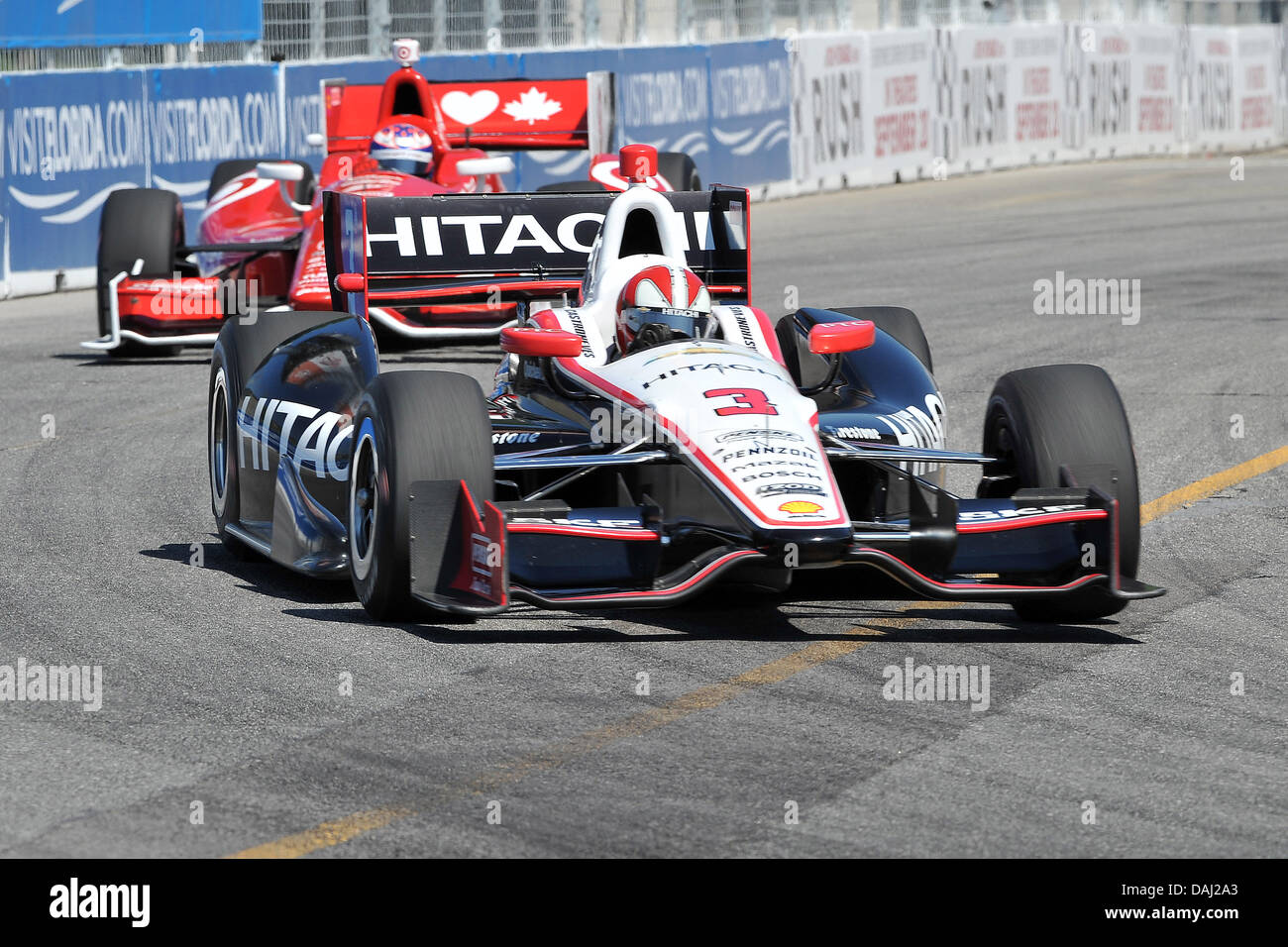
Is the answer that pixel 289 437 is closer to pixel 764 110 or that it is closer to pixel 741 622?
pixel 741 622

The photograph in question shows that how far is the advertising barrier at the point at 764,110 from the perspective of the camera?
727 inches

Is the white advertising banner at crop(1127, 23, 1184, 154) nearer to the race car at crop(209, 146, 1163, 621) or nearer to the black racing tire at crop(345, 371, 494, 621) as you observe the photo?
the race car at crop(209, 146, 1163, 621)

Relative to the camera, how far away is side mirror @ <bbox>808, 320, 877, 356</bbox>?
7340 mm

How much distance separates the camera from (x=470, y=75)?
77.0 ft

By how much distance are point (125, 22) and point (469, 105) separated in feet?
13.2

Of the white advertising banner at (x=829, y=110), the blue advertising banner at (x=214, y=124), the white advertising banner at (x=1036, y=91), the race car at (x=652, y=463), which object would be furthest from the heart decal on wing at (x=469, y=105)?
the white advertising banner at (x=1036, y=91)

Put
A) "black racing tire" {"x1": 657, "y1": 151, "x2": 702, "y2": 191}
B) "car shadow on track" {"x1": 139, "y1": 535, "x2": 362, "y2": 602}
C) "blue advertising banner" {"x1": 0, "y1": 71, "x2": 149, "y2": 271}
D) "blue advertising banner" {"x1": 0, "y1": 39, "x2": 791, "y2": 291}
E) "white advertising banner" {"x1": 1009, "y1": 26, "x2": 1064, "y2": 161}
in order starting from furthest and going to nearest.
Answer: "white advertising banner" {"x1": 1009, "y1": 26, "x2": 1064, "y2": 161}
"blue advertising banner" {"x1": 0, "y1": 39, "x2": 791, "y2": 291}
"blue advertising banner" {"x1": 0, "y1": 71, "x2": 149, "y2": 271}
"black racing tire" {"x1": 657, "y1": 151, "x2": 702, "y2": 191}
"car shadow on track" {"x1": 139, "y1": 535, "x2": 362, "y2": 602}

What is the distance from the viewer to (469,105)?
17422 millimetres

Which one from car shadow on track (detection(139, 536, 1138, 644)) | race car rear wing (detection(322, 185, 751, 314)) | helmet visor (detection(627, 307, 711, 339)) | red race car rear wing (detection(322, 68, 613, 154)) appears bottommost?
car shadow on track (detection(139, 536, 1138, 644))

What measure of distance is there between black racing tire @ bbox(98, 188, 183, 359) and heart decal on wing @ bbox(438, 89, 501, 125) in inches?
145

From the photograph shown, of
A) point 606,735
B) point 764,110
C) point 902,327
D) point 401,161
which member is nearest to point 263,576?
point 606,735

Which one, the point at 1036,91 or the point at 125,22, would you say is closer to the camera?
the point at 125,22

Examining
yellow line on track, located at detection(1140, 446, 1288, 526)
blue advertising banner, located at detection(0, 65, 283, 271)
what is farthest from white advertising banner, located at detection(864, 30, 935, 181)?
yellow line on track, located at detection(1140, 446, 1288, 526)

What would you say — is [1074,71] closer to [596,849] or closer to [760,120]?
[760,120]
